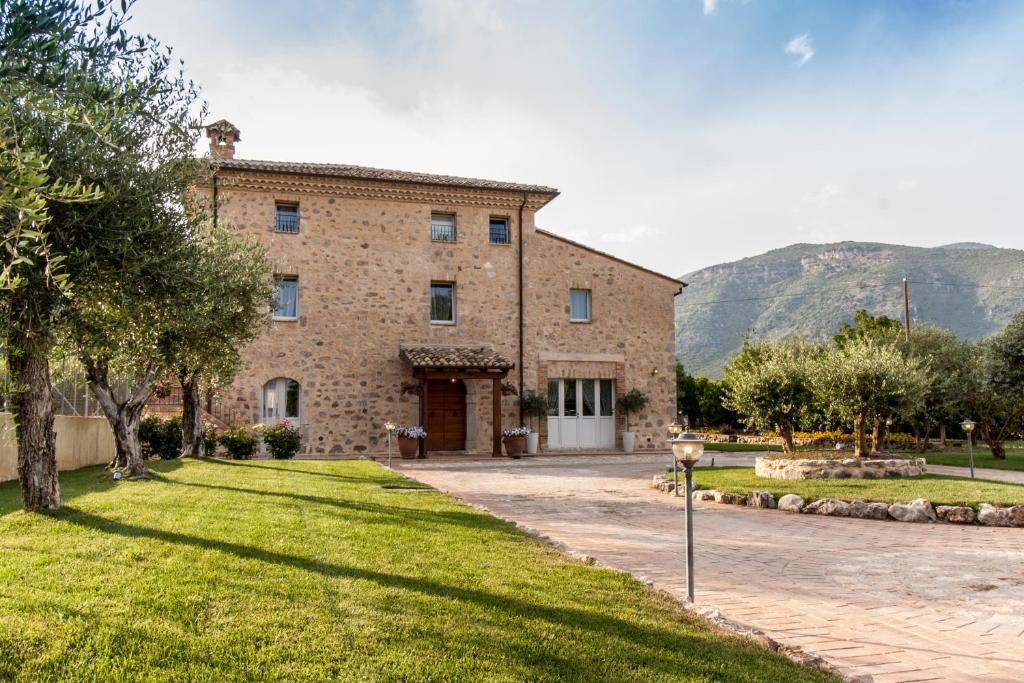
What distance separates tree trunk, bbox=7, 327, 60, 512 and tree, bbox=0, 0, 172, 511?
1 centimetres

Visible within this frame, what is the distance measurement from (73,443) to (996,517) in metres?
15.8

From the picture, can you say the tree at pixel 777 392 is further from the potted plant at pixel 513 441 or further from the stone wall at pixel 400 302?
the stone wall at pixel 400 302

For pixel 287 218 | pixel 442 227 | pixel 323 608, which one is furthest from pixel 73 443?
pixel 323 608

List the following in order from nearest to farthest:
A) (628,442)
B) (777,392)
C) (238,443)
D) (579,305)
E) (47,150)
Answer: (47,150)
(777,392)
(238,443)
(628,442)
(579,305)

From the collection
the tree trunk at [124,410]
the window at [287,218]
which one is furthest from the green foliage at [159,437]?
the window at [287,218]

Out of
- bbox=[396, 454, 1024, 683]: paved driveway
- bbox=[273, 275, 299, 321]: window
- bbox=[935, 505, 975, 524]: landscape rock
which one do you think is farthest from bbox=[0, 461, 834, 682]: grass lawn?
bbox=[273, 275, 299, 321]: window

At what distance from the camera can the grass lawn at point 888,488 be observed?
9.22m

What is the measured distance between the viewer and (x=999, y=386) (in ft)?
59.7

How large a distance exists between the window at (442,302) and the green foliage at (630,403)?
5744mm

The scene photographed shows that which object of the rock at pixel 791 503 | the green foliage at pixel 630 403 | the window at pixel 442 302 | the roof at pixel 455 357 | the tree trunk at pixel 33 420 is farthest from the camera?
the green foliage at pixel 630 403

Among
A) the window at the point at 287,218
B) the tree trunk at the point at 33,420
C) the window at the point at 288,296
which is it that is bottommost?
the tree trunk at the point at 33,420

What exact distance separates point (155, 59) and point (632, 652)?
7.49 meters

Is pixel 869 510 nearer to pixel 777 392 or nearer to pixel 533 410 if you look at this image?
pixel 777 392

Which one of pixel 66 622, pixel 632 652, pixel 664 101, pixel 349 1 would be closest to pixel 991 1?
pixel 664 101
